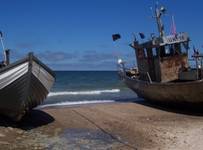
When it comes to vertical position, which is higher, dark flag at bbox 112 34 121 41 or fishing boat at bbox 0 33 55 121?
dark flag at bbox 112 34 121 41

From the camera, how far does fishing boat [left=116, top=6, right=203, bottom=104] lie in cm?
1581

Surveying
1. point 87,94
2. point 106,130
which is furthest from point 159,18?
point 87,94

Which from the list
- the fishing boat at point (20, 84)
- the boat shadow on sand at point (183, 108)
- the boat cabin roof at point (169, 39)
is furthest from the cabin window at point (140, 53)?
the fishing boat at point (20, 84)

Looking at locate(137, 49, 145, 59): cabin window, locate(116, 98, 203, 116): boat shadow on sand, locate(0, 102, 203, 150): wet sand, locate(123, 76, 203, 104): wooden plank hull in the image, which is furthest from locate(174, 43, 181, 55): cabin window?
locate(0, 102, 203, 150): wet sand

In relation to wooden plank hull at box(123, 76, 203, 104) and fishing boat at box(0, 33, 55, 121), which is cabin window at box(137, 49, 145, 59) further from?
fishing boat at box(0, 33, 55, 121)

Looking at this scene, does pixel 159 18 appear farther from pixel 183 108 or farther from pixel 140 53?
pixel 183 108

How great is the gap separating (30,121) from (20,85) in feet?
→ 8.39

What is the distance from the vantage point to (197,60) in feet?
53.5

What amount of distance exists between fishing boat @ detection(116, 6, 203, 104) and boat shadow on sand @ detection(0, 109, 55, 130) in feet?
17.0

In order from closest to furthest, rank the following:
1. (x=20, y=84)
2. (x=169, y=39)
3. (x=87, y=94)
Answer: (x=20, y=84), (x=169, y=39), (x=87, y=94)

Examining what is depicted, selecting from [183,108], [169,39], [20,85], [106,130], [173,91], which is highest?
[169,39]

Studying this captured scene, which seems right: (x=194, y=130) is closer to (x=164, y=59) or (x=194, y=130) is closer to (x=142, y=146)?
(x=142, y=146)

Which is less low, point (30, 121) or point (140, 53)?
point (140, 53)

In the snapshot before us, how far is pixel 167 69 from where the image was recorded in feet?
59.8
